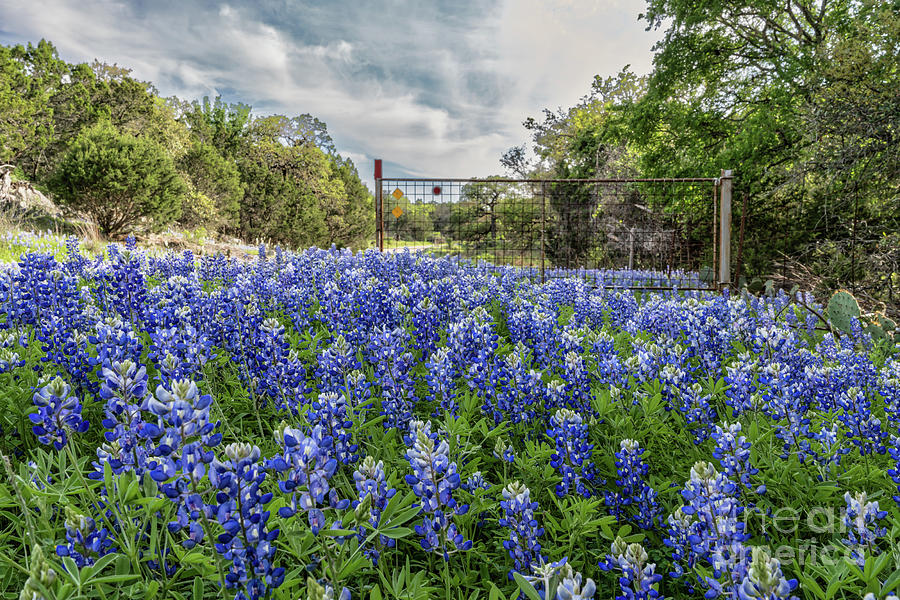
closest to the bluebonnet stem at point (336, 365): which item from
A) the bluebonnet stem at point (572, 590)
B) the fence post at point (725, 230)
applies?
the bluebonnet stem at point (572, 590)

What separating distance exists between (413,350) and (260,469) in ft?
7.11

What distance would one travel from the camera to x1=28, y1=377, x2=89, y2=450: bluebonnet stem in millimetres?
1425

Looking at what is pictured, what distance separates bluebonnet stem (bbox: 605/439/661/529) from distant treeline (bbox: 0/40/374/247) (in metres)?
21.1

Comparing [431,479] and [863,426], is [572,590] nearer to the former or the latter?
[431,479]

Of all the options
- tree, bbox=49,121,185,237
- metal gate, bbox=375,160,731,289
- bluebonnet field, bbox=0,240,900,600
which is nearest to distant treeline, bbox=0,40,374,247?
tree, bbox=49,121,185,237

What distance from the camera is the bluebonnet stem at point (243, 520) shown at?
1.05 meters

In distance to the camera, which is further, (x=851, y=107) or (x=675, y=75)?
(x=675, y=75)

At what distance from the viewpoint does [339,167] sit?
42719 mm

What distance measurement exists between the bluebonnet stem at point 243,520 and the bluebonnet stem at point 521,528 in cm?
67

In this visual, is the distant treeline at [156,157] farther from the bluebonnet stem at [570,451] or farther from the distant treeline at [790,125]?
the bluebonnet stem at [570,451]

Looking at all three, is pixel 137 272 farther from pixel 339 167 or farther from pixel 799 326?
pixel 339 167

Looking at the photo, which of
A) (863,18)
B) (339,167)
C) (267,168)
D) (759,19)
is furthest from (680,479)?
(339,167)

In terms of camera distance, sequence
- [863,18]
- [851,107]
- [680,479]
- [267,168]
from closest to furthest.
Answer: [680,479]
[851,107]
[863,18]
[267,168]

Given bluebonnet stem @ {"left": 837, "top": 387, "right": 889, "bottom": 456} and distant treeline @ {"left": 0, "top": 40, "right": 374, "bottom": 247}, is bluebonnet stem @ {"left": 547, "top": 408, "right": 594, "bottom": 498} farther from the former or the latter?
distant treeline @ {"left": 0, "top": 40, "right": 374, "bottom": 247}
